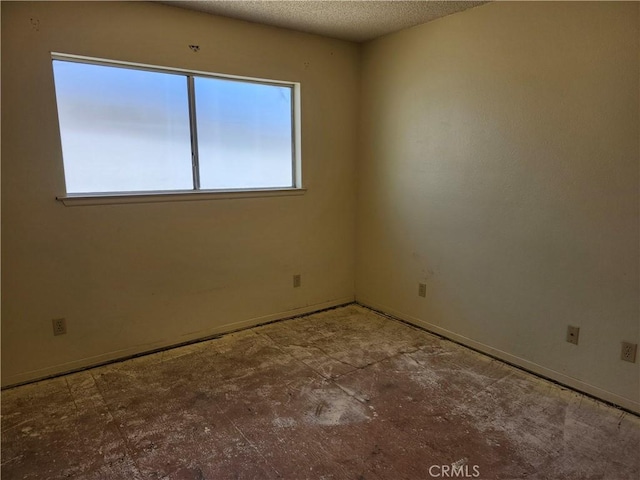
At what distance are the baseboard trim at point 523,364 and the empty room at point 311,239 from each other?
0.7 inches

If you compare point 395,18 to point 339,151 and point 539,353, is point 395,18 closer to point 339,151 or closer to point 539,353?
point 339,151

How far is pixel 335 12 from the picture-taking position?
280cm

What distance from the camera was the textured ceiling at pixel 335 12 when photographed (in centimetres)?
263

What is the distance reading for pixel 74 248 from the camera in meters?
2.58

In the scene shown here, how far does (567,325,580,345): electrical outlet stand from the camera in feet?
7.91

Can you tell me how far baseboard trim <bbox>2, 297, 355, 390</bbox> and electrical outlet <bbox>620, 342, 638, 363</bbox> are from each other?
2.28 m

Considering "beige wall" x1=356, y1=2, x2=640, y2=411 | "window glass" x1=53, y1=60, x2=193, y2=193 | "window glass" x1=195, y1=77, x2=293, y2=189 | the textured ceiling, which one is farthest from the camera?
"window glass" x1=195, y1=77, x2=293, y2=189

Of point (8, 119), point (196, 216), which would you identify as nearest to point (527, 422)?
point (196, 216)

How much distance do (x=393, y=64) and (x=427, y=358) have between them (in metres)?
2.34

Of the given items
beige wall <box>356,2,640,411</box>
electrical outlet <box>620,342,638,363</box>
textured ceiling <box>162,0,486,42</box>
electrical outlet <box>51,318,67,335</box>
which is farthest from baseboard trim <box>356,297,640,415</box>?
electrical outlet <box>51,318,67,335</box>

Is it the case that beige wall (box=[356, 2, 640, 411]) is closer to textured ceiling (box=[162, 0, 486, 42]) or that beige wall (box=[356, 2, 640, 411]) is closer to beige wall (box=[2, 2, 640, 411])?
beige wall (box=[2, 2, 640, 411])
